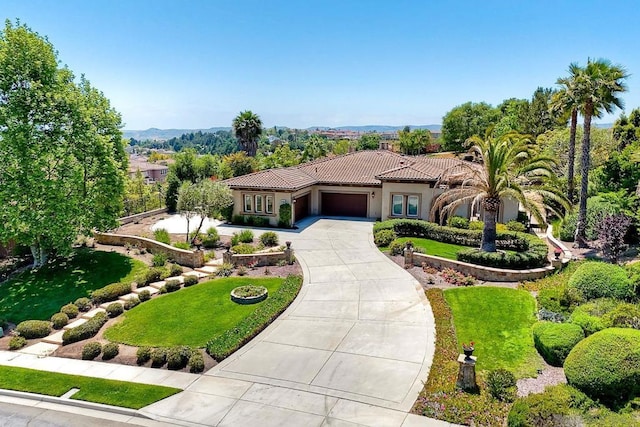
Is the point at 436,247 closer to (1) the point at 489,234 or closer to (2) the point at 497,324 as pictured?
(1) the point at 489,234

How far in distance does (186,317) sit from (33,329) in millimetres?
5705

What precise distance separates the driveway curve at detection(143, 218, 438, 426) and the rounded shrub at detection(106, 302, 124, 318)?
6937 millimetres

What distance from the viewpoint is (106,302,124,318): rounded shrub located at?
56.5ft

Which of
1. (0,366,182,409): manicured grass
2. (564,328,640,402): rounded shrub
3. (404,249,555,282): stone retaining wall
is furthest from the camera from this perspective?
(404,249,555,282): stone retaining wall

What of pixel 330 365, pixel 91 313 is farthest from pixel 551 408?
pixel 91 313

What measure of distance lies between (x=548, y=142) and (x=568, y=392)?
39.1 m

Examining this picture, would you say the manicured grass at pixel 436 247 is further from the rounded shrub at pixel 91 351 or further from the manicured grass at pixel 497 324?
the rounded shrub at pixel 91 351

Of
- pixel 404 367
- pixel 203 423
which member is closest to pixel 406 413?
pixel 404 367

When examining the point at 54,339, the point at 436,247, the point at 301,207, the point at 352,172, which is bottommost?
the point at 54,339

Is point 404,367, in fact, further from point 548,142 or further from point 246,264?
point 548,142

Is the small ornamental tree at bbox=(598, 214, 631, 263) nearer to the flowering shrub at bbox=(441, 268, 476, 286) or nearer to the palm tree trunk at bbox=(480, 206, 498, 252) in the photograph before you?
the palm tree trunk at bbox=(480, 206, 498, 252)

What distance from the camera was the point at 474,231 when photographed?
81.3 feet

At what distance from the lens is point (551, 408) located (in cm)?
905

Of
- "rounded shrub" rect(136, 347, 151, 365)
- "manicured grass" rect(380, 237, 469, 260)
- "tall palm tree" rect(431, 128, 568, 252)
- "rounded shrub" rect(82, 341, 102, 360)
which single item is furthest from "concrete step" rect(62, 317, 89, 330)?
"tall palm tree" rect(431, 128, 568, 252)
